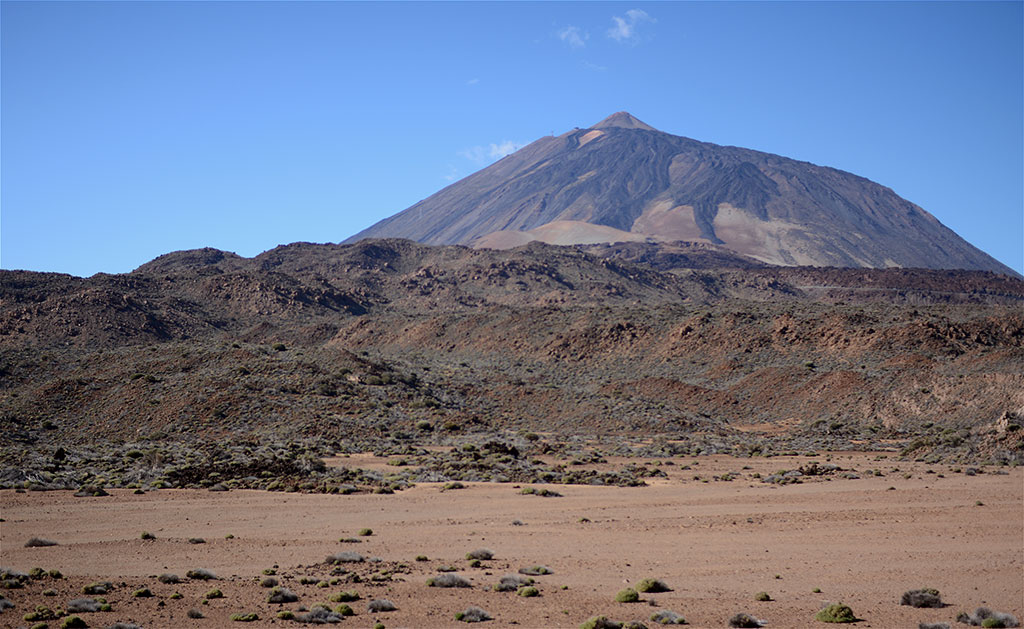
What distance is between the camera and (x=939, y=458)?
37.0 metres

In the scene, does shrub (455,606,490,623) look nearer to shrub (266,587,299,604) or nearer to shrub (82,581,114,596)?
shrub (266,587,299,604)

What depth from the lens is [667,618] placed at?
14477 mm

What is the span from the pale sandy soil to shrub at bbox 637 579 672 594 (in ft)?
0.67

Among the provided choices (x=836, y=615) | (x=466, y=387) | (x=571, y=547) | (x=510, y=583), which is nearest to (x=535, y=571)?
(x=510, y=583)

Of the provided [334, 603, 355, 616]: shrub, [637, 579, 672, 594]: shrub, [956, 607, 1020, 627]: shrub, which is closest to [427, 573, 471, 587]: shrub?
[334, 603, 355, 616]: shrub

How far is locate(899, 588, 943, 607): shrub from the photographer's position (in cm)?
1586

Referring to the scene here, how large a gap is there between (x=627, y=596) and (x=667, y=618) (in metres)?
1.40

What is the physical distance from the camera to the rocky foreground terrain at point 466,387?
3597cm

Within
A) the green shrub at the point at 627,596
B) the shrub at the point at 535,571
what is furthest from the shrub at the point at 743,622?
the shrub at the point at 535,571

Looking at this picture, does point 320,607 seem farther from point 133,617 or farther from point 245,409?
point 245,409

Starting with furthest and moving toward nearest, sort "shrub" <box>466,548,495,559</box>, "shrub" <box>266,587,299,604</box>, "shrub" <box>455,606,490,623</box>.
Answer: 1. "shrub" <box>466,548,495,559</box>
2. "shrub" <box>266,587,299,604</box>
3. "shrub" <box>455,606,490,623</box>

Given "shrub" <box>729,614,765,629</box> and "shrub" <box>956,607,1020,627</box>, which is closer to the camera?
"shrub" <box>729,614,765,629</box>

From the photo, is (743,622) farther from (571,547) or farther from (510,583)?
(571,547)

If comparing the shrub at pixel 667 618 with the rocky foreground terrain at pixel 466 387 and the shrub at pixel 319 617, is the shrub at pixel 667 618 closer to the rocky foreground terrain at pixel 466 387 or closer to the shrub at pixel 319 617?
the shrub at pixel 319 617
